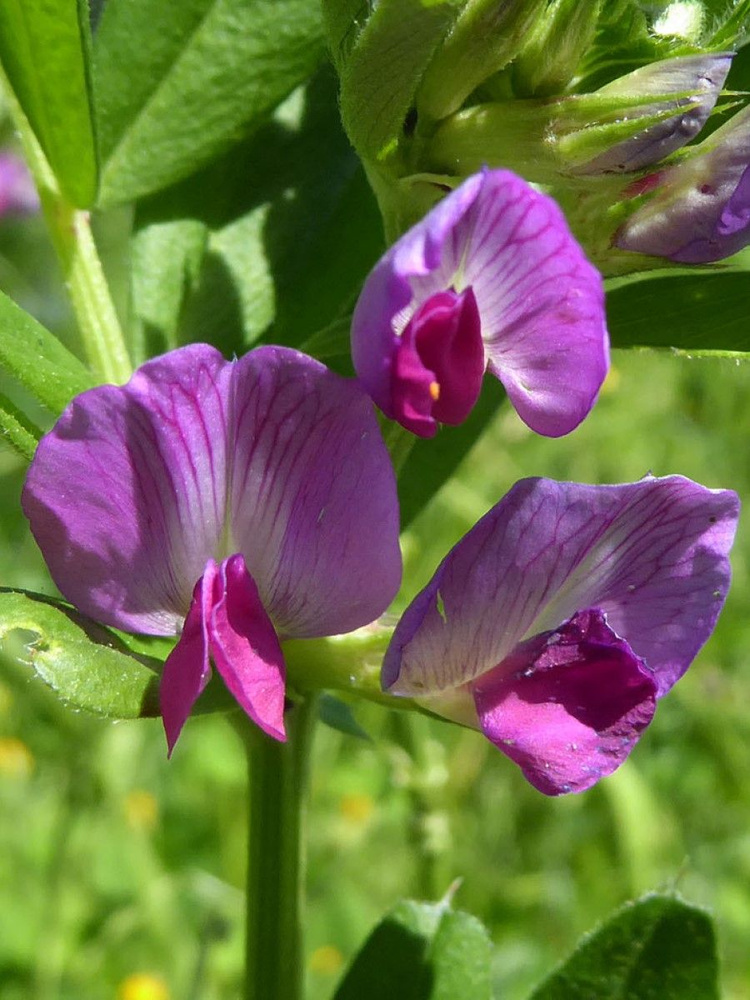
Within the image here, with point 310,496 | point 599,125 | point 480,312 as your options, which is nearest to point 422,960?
point 310,496

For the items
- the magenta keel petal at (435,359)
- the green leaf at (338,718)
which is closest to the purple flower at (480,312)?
the magenta keel petal at (435,359)

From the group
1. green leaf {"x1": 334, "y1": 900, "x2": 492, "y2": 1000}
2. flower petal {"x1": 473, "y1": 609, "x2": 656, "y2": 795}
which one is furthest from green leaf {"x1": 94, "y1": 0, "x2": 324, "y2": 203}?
green leaf {"x1": 334, "y1": 900, "x2": 492, "y2": 1000}

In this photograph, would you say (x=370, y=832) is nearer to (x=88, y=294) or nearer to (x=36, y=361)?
(x=88, y=294)

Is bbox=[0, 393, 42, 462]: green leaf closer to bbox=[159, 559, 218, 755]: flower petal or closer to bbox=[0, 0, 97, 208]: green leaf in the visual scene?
bbox=[159, 559, 218, 755]: flower petal

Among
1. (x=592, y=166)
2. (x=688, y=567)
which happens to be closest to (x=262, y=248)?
(x=592, y=166)

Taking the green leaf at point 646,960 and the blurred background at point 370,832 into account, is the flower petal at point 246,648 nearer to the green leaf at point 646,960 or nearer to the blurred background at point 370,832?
the green leaf at point 646,960
